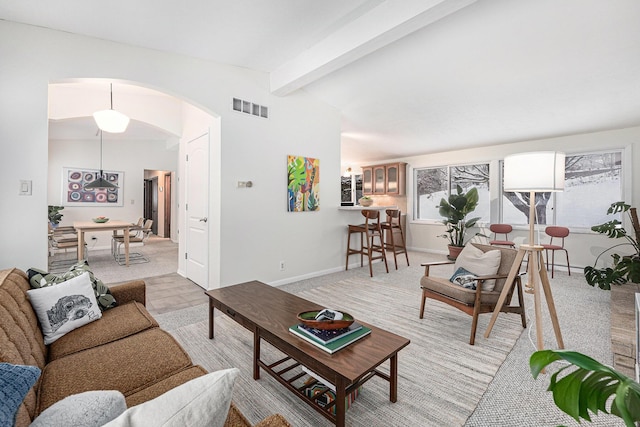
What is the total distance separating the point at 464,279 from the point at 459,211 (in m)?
3.32

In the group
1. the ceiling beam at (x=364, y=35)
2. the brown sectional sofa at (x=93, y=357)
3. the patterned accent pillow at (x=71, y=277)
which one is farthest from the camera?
the ceiling beam at (x=364, y=35)

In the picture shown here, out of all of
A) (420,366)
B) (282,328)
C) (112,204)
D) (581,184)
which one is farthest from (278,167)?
(112,204)

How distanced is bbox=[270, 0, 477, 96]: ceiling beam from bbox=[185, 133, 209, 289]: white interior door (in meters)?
1.46

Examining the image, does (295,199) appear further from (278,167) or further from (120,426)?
(120,426)

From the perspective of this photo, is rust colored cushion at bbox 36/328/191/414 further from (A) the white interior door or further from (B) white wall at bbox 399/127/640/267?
(B) white wall at bbox 399/127/640/267

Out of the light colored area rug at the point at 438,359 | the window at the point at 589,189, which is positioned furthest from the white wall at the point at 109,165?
the window at the point at 589,189

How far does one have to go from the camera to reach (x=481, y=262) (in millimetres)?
2684

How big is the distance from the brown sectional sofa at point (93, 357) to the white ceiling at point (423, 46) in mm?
2276

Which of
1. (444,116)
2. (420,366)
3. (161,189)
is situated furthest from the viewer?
(161,189)

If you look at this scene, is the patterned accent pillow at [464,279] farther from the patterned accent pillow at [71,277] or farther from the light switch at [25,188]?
the light switch at [25,188]

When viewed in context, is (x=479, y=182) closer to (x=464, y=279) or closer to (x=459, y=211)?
(x=459, y=211)

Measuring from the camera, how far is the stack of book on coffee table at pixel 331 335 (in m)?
1.55

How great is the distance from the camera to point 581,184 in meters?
4.97

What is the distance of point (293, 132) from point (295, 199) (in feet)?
3.17
